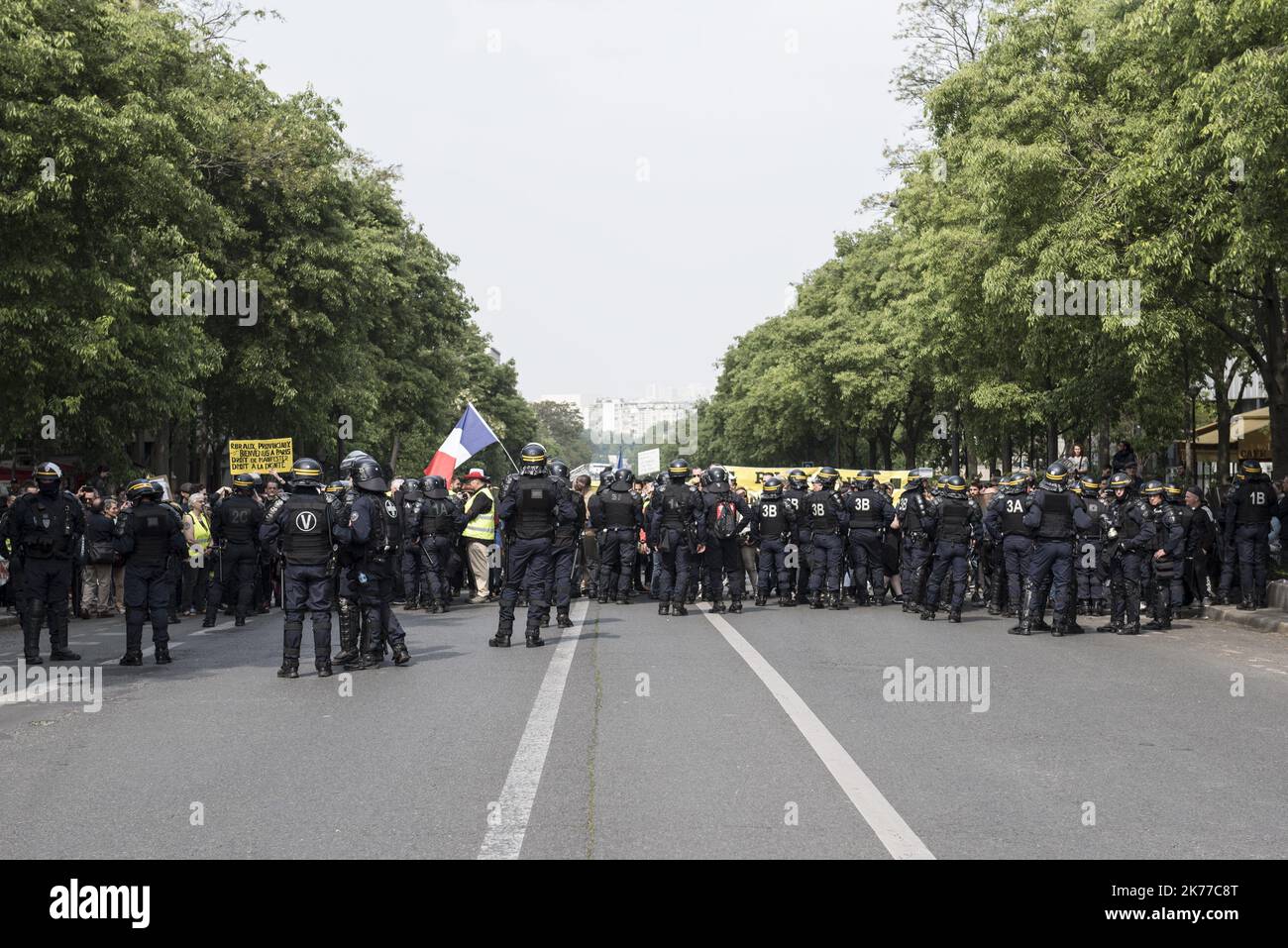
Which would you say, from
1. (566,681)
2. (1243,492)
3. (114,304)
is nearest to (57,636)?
(566,681)

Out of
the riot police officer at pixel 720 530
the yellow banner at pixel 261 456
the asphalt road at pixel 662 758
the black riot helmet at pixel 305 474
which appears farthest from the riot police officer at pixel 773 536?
the yellow banner at pixel 261 456

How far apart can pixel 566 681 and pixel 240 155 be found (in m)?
23.6

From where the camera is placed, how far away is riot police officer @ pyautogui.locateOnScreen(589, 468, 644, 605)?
62.5 ft

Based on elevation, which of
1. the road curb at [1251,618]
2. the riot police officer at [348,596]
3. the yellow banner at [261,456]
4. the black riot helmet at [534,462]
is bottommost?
the road curb at [1251,618]

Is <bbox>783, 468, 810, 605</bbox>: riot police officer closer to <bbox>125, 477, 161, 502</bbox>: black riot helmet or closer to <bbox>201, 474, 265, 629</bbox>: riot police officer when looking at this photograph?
<bbox>201, 474, 265, 629</bbox>: riot police officer

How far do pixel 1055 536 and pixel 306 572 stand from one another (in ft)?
25.5

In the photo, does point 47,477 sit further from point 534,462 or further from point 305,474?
point 534,462

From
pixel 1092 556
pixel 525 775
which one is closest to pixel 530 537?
pixel 525 775

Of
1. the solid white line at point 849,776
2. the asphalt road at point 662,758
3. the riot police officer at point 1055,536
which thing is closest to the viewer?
the solid white line at point 849,776

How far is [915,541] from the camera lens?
1762 cm

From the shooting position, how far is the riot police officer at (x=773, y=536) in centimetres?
1870

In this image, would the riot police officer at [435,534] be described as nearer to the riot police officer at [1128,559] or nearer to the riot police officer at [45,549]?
the riot police officer at [45,549]

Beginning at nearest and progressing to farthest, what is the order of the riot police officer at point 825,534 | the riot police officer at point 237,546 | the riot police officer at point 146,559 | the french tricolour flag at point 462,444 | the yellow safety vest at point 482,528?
the riot police officer at point 146,559 → the riot police officer at point 237,546 → the riot police officer at point 825,534 → the yellow safety vest at point 482,528 → the french tricolour flag at point 462,444

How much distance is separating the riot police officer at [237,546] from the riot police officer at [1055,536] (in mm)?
9254
